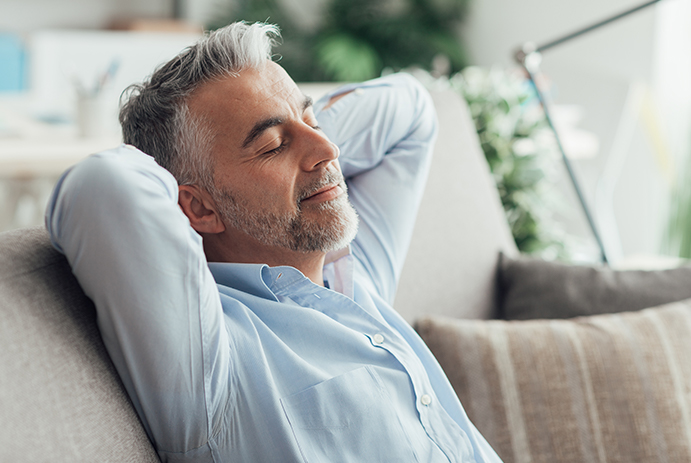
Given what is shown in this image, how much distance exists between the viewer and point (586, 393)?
113 centimetres

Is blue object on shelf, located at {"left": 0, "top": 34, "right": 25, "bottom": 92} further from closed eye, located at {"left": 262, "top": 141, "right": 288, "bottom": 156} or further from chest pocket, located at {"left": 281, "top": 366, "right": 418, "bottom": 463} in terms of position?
chest pocket, located at {"left": 281, "top": 366, "right": 418, "bottom": 463}

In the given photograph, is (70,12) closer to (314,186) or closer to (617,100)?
(617,100)

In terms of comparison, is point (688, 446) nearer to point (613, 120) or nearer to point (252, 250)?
point (252, 250)

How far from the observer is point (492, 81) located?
6.78ft

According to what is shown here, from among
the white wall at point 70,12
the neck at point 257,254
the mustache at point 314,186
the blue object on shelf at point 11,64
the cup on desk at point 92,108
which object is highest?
the mustache at point 314,186

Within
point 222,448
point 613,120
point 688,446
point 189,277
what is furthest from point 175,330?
point 613,120

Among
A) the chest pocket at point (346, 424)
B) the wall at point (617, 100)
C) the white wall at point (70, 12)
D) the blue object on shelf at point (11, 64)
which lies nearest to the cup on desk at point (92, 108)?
the chest pocket at point (346, 424)

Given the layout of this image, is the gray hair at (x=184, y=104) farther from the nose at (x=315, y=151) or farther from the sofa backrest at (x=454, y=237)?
the sofa backrest at (x=454, y=237)

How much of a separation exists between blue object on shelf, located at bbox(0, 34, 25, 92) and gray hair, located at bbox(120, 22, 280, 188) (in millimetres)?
3809

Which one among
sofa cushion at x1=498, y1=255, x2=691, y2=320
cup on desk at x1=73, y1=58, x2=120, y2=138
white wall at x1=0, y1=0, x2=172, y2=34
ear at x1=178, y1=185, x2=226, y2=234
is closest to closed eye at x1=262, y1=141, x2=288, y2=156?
ear at x1=178, y1=185, x2=226, y2=234

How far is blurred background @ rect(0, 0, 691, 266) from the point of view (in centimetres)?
200

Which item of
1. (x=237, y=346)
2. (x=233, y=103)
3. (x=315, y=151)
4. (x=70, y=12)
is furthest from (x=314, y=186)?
(x=70, y=12)

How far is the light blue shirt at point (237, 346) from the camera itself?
0.66 m

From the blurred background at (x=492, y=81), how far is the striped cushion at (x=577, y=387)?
527 mm
